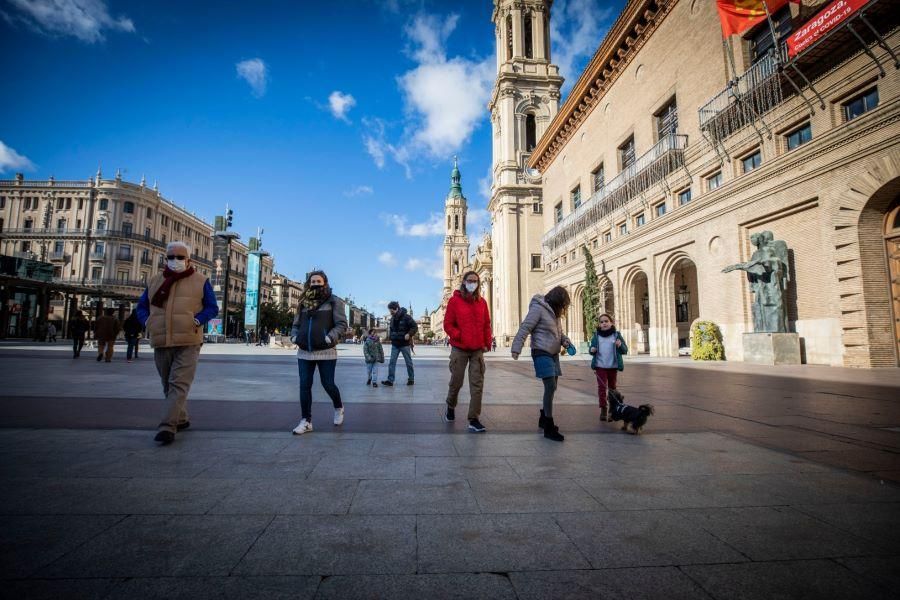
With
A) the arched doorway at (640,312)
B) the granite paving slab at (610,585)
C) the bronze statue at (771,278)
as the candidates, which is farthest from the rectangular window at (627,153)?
the granite paving slab at (610,585)

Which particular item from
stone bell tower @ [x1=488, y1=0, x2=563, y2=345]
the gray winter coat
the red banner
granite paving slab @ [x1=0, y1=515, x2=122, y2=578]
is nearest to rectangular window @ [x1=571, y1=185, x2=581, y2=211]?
stone bell tower @ [x1=488, y1=0, x2=563, y2=345]

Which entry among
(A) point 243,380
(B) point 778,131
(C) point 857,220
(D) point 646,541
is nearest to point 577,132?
(B) point 778,131

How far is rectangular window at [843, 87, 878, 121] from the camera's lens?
1298cm

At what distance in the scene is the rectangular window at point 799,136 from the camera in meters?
15.0

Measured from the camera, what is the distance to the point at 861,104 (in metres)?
13.4

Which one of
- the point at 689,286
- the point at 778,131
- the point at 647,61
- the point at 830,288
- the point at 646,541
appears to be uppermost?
the point at 647,61

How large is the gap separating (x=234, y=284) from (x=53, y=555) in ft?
264

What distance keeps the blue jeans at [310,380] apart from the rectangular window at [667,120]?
2326cm

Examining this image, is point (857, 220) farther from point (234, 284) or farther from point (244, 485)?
point (234, 284)

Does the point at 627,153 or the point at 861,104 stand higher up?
the point at 627,153

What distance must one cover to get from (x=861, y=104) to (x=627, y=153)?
14.7 m

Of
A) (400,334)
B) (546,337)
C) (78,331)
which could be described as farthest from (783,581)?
(78,331)

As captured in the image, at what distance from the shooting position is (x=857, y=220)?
13031mm

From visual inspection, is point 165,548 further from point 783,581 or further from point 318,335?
point 318,335
